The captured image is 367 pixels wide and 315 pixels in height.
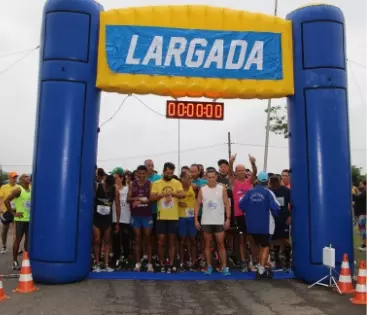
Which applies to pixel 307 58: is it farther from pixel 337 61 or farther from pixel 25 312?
pixel 25 312

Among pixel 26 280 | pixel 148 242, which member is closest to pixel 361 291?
pixel 148 242

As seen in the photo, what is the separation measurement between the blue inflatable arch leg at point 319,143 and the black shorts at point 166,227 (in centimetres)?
203

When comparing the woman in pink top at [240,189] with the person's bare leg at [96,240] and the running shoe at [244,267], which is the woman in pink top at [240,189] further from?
the person's bare leg at [96,240]

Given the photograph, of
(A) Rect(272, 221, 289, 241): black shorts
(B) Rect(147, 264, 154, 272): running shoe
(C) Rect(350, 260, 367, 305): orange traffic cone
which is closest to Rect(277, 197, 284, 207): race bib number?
(A) Rect(272, 221, 289, 241): black shorts

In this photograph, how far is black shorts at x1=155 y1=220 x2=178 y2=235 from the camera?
305 inches

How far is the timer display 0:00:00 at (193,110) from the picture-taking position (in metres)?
7.29

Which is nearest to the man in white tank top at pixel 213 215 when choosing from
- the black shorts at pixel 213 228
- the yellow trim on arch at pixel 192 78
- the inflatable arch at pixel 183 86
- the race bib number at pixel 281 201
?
the black shorts at pixel 213 228

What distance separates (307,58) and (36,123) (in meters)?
4.51

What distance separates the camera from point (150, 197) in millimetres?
7738

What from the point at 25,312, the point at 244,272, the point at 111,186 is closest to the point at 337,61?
the point at 244,272

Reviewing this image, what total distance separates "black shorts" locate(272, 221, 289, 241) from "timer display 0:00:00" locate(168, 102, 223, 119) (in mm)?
2389

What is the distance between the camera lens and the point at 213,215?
295 inches

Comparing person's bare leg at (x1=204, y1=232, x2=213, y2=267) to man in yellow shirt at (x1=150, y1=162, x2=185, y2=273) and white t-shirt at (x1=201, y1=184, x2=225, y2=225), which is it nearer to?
white t-shirt at (x1=201, y1=184, x2=225, y2=225)

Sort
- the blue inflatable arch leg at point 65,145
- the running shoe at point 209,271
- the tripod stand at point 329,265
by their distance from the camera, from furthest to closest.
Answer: the running shoe at point 209,271 → the blue inflatable arch leg at point 65,145 → the tripod stand at point 329,265
